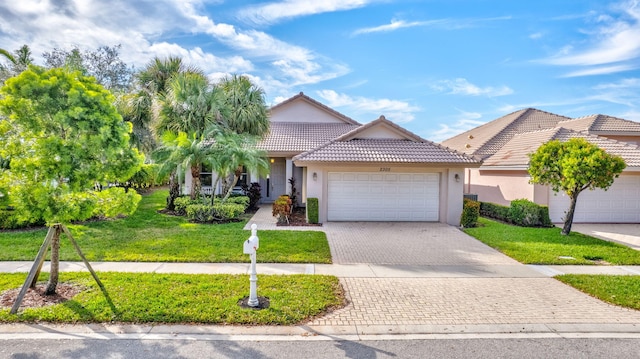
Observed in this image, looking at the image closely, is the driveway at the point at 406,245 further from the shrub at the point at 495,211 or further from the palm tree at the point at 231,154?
the palm tree at the point at 231,154

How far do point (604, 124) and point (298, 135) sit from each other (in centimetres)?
1801

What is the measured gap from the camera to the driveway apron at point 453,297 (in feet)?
16.4

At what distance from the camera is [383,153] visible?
13711 mm

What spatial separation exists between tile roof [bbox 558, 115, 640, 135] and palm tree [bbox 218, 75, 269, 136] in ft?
59.4

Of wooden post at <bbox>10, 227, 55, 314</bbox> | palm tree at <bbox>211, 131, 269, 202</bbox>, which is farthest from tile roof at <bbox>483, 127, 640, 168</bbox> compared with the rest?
wooden post at <bbox>10, 227, 55, 314</bbox>

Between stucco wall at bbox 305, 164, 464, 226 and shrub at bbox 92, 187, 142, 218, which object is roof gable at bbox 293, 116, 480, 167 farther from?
shrub at bbox 92, 187, 142, 218

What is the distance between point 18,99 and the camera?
5.06 meters

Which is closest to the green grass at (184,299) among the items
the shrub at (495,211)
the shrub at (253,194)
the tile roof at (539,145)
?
the shrub at (253,194)

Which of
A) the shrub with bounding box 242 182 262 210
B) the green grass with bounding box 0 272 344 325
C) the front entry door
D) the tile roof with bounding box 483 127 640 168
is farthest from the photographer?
the front entry door

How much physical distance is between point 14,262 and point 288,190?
39.3 feet

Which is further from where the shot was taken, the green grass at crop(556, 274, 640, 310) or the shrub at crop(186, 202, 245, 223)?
the shrub at crop(186, 202, 245, 223)

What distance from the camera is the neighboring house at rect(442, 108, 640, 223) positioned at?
14078 millimetres

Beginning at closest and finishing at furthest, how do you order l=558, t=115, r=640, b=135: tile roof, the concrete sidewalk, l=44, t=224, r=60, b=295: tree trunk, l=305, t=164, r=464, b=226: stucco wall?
l=44, t=224, r=60, b=295: tree trunk < the concrete sidewalk < l=305, t=164, r=464, b=226: stucco wall < l=558, t=115, r=640, b=135: tile roof

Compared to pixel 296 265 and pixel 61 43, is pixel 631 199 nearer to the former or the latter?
pixel 296 265
